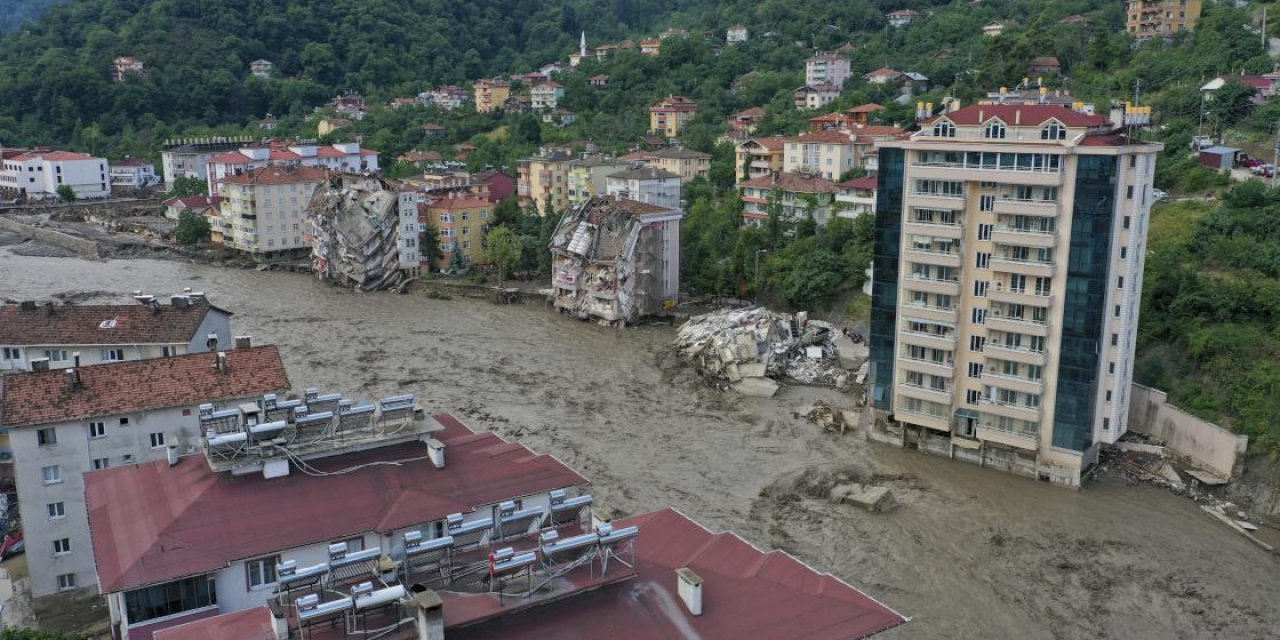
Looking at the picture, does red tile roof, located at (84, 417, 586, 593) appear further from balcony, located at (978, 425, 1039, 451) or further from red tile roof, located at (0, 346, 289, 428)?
balcony, located at (978, 425, 1039, 451)

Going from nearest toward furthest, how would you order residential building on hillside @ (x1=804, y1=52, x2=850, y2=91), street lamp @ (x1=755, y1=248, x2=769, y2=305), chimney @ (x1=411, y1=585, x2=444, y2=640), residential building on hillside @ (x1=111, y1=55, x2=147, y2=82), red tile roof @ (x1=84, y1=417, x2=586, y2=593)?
chimney @ (x1=411, y1=585, x2=444, y2=640)
red tile roof @ (x1=84, y1=417, x2=586, y2=593)
street lamp @ (x1=755, y1=248, x2=769, y2=305)
residential building on hillside @ (x1=804, y1=52, x2=850, y2=91)
residential building on hillside @ (x1=111, y1=55, x2=147, y2=82)

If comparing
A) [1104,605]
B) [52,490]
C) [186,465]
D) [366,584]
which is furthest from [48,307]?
[1104,605]

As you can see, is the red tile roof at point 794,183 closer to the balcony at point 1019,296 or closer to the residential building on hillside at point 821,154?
the residential building on hillside at point 821,154

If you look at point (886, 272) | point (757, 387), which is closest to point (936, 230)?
point (886, 272)

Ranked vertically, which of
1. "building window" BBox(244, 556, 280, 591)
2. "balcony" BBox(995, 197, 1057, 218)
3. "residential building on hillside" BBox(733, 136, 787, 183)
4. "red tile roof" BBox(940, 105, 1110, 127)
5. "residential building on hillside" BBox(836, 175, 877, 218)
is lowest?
"building window" BBox(244, 556, 280, 591)

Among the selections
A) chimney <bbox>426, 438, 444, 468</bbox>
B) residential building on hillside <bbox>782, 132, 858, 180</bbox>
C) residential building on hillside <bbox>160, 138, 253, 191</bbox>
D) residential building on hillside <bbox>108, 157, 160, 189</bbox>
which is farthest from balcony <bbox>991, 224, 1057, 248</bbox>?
residential building on hillside <bbox>108, 157, 160, 189</bbox>

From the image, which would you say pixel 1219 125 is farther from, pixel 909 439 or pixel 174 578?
pixel 174 578

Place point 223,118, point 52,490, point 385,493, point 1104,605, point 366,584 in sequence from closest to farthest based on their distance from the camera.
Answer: point 366,584 → point 385,493 → point 52,490 → point 1104,605 → point 223,118

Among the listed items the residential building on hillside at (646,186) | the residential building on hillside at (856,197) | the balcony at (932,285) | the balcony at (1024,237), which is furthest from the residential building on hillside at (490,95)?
the balcony at (1024,237)
